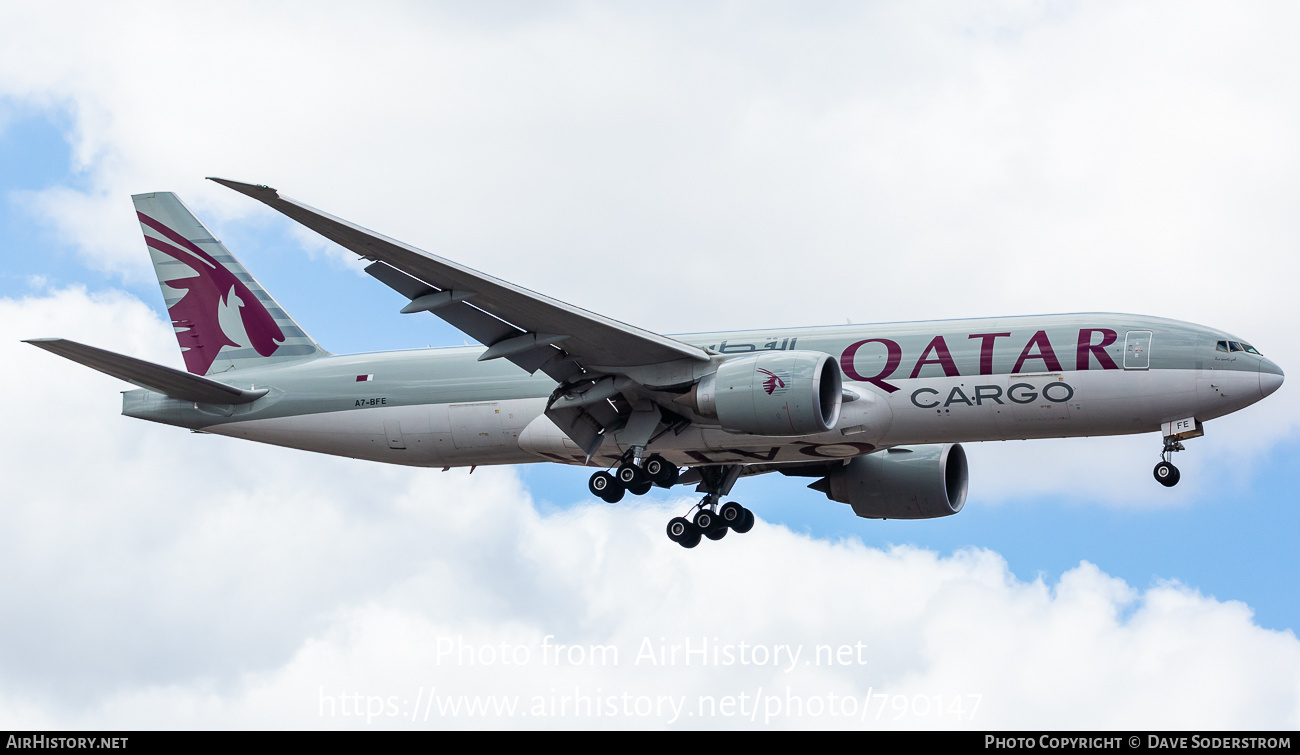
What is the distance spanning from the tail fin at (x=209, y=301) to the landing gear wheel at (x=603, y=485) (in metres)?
8.59

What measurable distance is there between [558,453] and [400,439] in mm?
3715

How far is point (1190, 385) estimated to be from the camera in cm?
2733

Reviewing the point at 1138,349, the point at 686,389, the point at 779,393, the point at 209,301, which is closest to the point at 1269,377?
the point at 1138,349

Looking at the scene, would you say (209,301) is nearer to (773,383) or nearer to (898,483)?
(773,383)

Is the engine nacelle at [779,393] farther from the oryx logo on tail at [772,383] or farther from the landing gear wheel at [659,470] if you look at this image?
the landing gear wheel at [659,470]

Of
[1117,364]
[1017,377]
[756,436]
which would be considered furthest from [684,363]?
[1117,364]

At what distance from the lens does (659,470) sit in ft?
99.3

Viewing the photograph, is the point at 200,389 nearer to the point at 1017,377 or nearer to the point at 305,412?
the point at 305,412

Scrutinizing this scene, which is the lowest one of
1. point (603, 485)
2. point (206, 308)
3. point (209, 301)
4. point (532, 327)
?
point (603, 485)

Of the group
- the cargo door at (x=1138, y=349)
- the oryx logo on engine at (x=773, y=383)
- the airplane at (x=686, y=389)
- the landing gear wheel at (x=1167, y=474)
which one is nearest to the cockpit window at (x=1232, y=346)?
the airplane at (x=686, y=389)

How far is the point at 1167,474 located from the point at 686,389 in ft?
31.2

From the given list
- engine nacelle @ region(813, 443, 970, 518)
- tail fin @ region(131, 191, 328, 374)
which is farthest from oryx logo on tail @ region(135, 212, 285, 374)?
engine nacelle @ region(813, 443, 970, 518)

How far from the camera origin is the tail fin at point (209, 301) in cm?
3519

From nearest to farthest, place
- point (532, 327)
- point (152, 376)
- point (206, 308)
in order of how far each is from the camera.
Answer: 1. point (532, 327)
2. point (152, 376)
3. point (206, 308)
